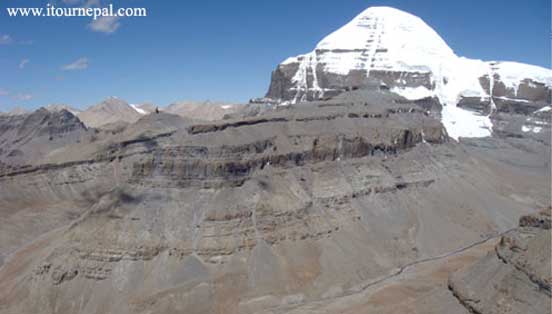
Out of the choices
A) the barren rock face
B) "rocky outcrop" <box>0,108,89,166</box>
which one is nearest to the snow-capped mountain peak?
the barren rock face

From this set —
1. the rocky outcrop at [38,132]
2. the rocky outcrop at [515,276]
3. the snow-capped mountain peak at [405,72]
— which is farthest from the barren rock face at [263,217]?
the rocky outcrop at [38,132]

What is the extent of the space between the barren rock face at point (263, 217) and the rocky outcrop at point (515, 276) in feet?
7.42

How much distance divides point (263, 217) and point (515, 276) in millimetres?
28407

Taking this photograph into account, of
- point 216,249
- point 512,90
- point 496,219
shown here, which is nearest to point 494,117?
point 512,90

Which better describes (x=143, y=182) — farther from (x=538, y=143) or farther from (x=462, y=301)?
(x=538, y=143)

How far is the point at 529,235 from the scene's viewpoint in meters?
37.6

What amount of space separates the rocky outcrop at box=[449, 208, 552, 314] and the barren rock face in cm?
226

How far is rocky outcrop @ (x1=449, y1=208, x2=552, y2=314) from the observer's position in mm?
33500

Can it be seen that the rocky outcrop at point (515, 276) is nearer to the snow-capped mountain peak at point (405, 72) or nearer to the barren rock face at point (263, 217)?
the barren rock face at point (263, 217)

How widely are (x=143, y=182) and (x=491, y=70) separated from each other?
105222 millimetres

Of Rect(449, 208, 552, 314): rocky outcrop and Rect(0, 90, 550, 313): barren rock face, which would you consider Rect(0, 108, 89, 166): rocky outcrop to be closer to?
Rect(0, 90, 550, 313): barren rock face

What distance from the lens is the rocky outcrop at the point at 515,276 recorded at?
3350 cm

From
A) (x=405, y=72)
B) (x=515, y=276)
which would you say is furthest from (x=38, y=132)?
(x=515, y=276)

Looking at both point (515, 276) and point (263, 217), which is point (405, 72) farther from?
point (515, 276)
